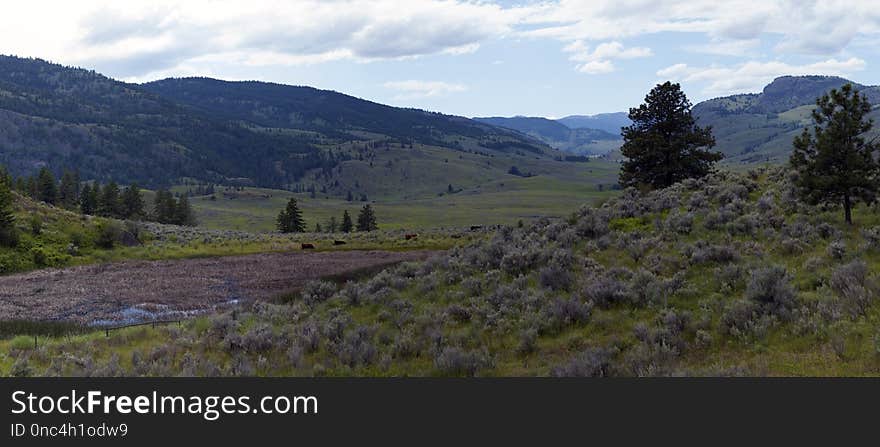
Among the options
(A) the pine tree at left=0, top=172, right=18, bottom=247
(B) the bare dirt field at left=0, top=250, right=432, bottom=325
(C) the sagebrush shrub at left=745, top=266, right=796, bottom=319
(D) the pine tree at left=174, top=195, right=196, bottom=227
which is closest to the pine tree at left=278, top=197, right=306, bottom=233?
(D) the pine tree at left=174, top=195, right=196, bottom=227

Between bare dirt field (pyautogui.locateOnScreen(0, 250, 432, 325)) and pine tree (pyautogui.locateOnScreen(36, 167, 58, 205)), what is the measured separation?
53.4 meters

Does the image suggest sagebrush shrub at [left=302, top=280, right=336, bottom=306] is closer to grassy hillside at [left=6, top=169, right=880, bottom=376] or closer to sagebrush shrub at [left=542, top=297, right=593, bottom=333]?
grassy hillside at [left=6, top=169, right=880, bottom=376]

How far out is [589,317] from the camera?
1325 cm

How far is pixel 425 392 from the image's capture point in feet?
26.8

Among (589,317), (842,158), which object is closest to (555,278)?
(589,317)

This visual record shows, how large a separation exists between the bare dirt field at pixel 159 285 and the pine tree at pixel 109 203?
48.4 metres

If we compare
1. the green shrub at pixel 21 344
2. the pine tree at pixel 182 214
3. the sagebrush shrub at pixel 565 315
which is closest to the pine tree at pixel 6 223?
the green shrub at pixel 21 344

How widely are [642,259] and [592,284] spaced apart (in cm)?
312

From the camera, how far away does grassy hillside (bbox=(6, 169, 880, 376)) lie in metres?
10.5

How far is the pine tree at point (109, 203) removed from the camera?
86.0 meters

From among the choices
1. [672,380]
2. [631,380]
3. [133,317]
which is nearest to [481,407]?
[631,380]

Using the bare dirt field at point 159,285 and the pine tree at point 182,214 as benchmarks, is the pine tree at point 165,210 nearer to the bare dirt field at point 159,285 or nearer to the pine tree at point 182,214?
the pine tree at point 182,214

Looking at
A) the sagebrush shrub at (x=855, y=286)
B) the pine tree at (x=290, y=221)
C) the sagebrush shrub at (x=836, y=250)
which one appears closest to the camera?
the sagebrush shrub at (x=855, y=286)

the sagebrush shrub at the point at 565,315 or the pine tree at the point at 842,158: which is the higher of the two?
the pine tree at the point at 842,158
